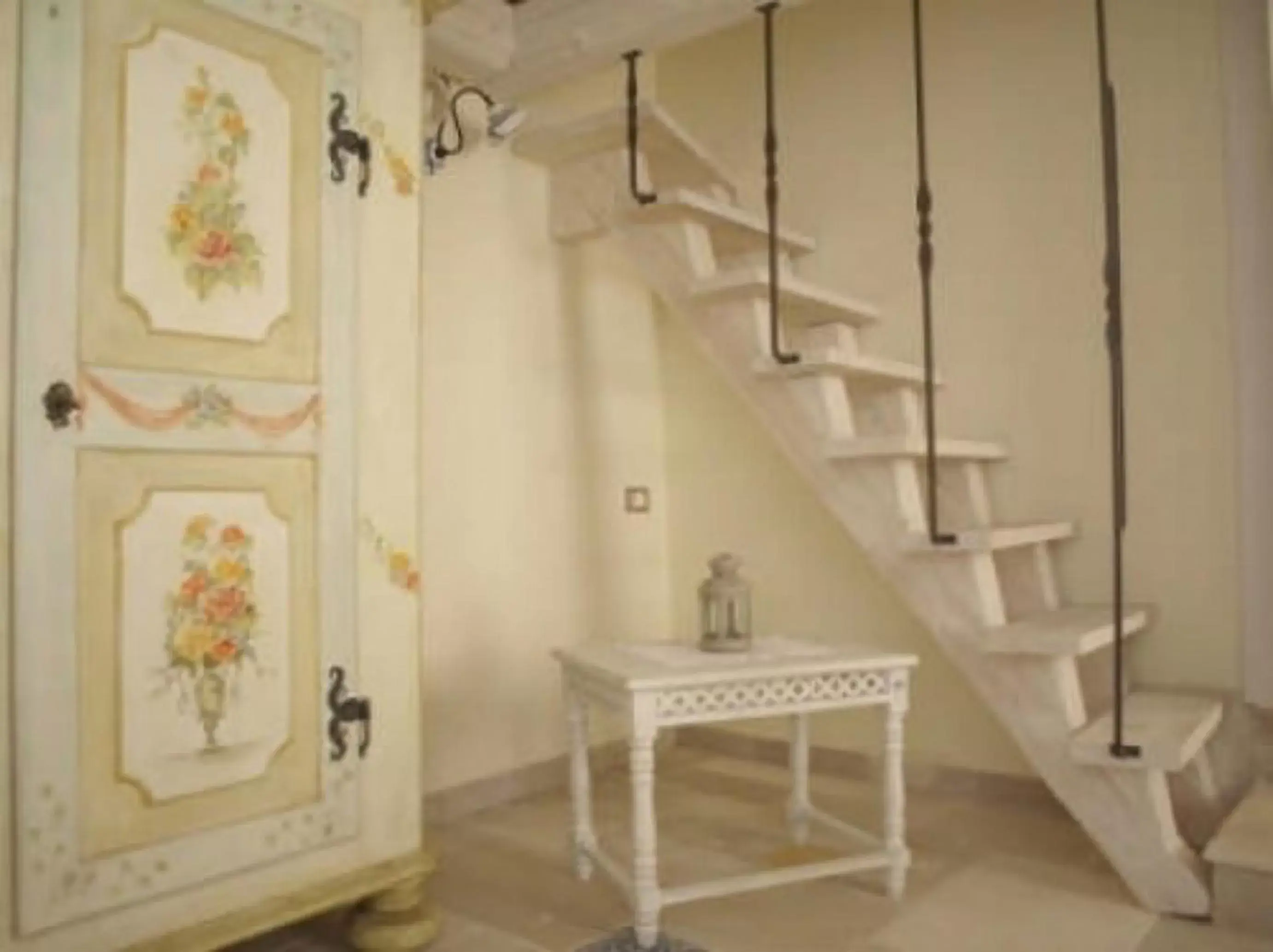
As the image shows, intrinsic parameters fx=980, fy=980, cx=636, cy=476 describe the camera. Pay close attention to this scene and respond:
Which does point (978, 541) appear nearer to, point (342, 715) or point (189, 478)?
point (342, 715)

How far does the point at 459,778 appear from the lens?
2746 millimetres

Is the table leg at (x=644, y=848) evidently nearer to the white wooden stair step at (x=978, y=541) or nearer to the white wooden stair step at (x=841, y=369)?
the white wooden stair step at (x=978, y=541)

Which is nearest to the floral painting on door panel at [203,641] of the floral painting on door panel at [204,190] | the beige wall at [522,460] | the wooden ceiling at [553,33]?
the floral painting on door panel at [204,190]

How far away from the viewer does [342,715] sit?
1716 mm

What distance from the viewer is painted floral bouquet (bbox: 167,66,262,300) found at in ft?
5.10

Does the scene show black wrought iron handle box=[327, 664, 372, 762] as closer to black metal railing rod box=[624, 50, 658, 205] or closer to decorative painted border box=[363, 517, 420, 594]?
decorative painted border box=[363, 517, 420, 594]

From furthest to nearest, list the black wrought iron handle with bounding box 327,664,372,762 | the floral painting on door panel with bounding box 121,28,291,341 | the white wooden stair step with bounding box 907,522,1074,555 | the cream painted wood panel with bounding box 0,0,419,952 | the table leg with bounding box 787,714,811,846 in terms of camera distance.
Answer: the table leg with bounding box 787,714,811,846 < the white wooden stair step with bounding box 907,522,1074,555 < the black wrought iron handle with bounding box 327,664,372,762 < the floral painting on door panel with bounding box 121,28,291,341 < the cream painted wood panel with bounding box 0,0,419,952

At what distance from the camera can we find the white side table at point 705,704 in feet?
5.98

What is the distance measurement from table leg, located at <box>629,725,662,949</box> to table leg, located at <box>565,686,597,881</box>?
0.35m

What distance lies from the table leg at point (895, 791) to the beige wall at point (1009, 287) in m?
0.85

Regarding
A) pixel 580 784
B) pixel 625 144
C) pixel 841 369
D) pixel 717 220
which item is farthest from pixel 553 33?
pixel 580 784

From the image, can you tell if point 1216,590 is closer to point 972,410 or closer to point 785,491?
point 972,410

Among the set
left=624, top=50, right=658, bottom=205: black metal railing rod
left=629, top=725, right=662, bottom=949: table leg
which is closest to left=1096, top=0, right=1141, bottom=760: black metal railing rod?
left=629, top=725, right=662, bottom=949: table leg

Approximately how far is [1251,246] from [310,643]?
2.29m
